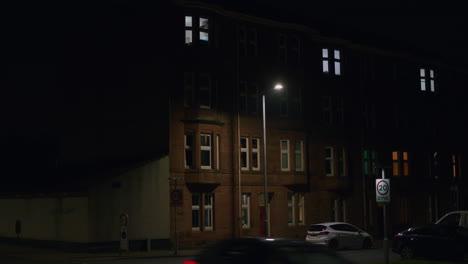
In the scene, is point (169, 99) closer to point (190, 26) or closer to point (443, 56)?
point (190, 26)

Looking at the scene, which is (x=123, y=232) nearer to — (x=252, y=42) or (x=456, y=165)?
(x=252, y=42)

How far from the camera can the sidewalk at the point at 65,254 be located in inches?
1102

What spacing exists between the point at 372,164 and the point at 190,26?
1817cm

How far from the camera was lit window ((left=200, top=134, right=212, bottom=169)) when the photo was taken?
35.7 meters

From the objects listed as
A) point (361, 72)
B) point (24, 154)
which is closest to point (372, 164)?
point (361, 72)

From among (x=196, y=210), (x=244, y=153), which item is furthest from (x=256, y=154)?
(x=196, y=210)

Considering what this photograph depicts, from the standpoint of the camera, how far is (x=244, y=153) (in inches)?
1497

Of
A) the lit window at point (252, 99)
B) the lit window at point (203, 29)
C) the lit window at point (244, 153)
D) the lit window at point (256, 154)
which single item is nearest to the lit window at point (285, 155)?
the lit window at point (256, 154)

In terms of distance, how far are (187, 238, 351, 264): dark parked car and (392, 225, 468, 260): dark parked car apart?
14.7 metres

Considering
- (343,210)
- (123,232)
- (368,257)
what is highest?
(343,210)

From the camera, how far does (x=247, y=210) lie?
124 ft

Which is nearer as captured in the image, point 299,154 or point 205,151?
point 205,151

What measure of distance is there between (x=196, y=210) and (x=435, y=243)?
1443cm

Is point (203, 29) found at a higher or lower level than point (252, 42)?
higher
